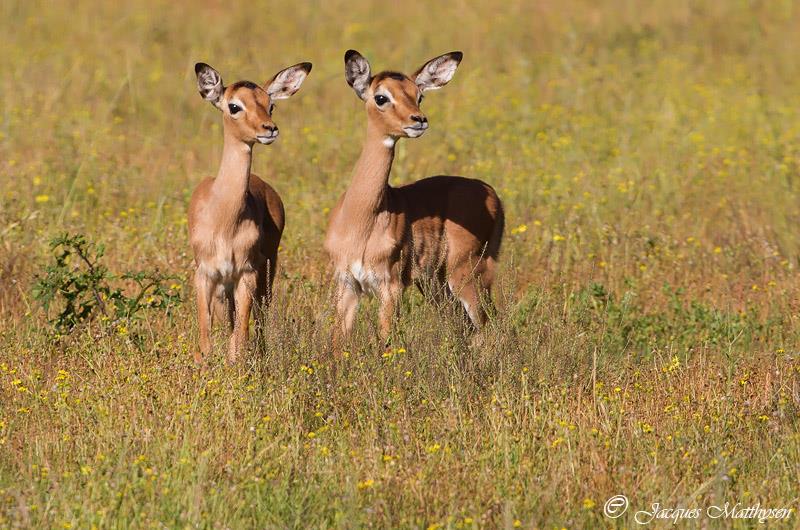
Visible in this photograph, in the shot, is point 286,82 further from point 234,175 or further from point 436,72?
point 436,72

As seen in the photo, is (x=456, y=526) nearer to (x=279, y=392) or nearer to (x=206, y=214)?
(x=279, y=392)

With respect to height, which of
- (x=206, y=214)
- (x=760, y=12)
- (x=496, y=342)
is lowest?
(x=760, y=12)

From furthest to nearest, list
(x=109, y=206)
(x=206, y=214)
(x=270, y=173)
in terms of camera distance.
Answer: (x=270, y=173), (x=109, y=206), (x=206, y=214)

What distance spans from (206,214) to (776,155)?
23.0 ft

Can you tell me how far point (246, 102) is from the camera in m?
8.38

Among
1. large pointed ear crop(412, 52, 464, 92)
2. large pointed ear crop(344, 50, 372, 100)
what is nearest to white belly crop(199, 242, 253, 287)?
large pointed ear crop(344, 50, 372, 100)

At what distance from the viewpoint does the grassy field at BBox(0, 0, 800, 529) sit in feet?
19.5

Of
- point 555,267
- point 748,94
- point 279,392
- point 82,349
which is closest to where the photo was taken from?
point 279,392

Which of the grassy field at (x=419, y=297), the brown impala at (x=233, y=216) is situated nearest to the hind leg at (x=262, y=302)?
the brown impala at (x=233, y=216)

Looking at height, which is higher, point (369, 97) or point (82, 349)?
point (369, 97)

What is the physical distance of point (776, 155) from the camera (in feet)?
44.1

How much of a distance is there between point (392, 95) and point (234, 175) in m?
1.15

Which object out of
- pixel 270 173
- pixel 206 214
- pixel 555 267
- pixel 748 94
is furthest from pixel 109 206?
pixel 748 94

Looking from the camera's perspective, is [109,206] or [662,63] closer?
[109,206]
